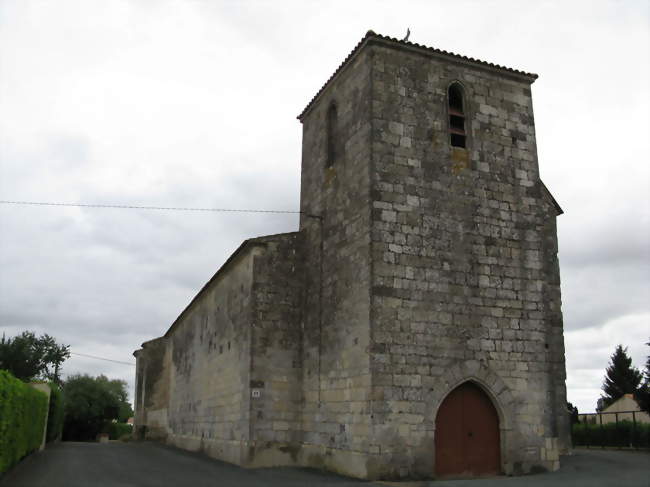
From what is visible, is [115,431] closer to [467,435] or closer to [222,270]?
[222,270]

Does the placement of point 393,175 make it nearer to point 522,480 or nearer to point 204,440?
point 522,480

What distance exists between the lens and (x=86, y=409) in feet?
125

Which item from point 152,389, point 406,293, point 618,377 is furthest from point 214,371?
point 618,377

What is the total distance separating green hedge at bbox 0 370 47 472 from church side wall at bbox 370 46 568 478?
5.94 m

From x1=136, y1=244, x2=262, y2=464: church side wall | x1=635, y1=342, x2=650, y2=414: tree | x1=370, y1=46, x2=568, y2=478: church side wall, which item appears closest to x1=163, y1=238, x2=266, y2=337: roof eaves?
x1=136, y1=244, x2=262, y2=464: church side wall

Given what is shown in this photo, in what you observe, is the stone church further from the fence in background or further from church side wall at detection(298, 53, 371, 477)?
the fence in background

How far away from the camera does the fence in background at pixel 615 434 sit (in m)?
18.0

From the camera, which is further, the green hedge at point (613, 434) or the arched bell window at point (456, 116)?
the green hedge at point (613, 434)

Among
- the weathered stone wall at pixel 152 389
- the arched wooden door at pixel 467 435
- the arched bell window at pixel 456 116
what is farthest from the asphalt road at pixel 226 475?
the weathered stone wall at pixel 152 389

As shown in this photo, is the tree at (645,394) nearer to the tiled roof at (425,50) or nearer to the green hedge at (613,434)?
the green hedge at (613,434)

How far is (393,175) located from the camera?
12.5 metres

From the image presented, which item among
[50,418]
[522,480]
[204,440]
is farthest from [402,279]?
[50,418]

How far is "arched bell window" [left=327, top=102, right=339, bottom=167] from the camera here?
1450 centimetres

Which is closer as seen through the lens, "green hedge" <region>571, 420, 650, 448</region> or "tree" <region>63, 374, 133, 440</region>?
"green hedge" <region>571, 420, 650, 448</region>
